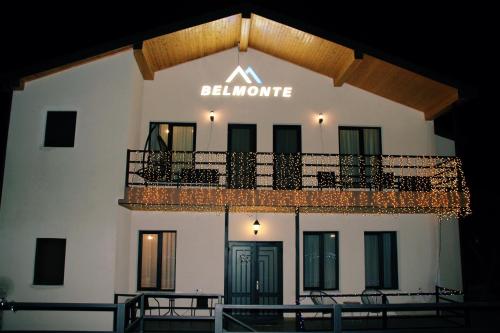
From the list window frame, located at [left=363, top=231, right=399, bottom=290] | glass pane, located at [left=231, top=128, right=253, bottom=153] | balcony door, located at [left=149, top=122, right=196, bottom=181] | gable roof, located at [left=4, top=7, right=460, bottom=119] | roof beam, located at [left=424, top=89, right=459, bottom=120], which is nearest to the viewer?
gable roof, located at [left=4, top=7, right=460, bottom=119]

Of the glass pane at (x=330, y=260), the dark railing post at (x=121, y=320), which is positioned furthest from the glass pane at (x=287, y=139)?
the dark railing post at (x=121, y=320)

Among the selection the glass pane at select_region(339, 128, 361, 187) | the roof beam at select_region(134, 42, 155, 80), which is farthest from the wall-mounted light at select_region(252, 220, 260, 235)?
the roof beam at select_region(134, 42, 155, 80)

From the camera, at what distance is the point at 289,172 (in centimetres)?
1137

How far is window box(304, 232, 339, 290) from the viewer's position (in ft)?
40.1

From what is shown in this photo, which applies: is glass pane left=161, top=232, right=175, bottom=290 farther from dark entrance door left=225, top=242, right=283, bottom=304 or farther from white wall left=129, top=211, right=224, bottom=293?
dark entrance door left=225, top=242, right=283, bottom=304

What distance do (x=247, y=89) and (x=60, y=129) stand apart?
5.50 metres

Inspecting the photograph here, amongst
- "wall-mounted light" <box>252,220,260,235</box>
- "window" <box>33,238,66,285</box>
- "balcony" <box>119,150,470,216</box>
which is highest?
"balcony" <box>119,150,470,216</box>

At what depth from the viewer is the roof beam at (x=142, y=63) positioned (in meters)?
10.8

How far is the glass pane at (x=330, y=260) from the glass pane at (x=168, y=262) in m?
4.51

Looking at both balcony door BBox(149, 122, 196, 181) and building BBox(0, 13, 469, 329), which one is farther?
balcony door BBox(149, 122, 196, 181)

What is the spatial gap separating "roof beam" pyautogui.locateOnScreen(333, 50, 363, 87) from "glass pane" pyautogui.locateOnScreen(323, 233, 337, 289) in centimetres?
472

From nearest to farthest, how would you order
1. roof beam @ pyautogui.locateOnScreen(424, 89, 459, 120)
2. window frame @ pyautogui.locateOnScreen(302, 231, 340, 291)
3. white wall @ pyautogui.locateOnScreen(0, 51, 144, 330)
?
white wall @ pyautogui.locateOnScreen(0, 51, 144, 330) → roof beam @ pyautogui.locateOnScreen(424, 89, 459, 120) → window frame @ pyautogui.locateOnScreen(302, 231, 340, 291)

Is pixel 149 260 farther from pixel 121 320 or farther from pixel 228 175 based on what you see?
pixel 121 320

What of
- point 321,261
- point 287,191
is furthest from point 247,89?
point 321,261
